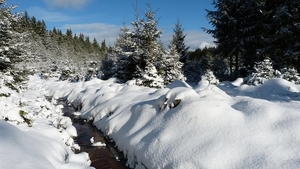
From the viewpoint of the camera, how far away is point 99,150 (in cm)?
817

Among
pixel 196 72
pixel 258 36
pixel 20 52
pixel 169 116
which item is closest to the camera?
pixel 169 116

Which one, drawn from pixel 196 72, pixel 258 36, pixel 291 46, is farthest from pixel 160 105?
pixel 196 72

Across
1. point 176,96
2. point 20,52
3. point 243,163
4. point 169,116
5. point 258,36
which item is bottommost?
point 243,163

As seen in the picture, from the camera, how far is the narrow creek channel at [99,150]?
23.2 feet

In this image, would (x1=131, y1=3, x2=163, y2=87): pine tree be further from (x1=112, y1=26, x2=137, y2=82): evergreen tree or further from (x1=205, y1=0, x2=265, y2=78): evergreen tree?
(x1=205, y1=0, x2=265, y2=78): evergreen tree

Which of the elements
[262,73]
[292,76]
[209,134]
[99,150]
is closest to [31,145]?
[99,150]

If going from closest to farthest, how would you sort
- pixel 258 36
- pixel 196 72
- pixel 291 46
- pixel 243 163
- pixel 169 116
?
pixel 243 163 < pixel 169 116 < pixel 291 46 < pixel 258 36 < pixel 196 72

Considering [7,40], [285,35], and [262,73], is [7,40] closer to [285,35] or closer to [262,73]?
[262,73]

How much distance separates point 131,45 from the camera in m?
21.7

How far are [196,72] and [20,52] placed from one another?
774 inches

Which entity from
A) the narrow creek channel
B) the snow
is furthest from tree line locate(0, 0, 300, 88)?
the snow

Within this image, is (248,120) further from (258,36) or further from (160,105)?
(258,36)

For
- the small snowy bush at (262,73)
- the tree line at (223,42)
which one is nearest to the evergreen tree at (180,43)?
the tree line at (223,42)

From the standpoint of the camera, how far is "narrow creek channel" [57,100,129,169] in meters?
7.07
